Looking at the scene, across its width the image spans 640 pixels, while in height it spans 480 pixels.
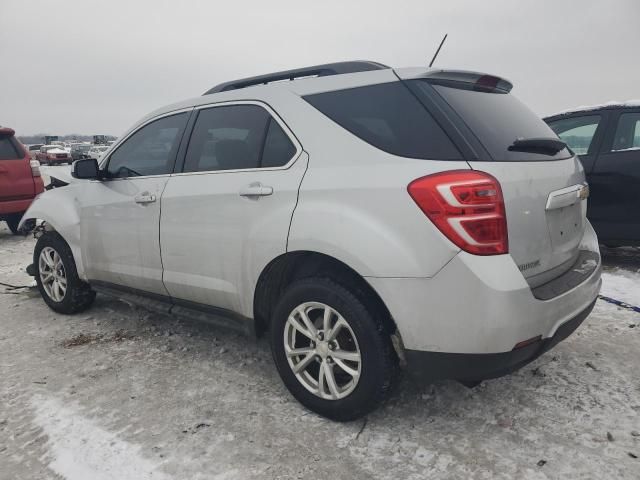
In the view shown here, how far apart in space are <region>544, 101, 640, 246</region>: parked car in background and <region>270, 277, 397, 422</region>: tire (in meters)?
3.95

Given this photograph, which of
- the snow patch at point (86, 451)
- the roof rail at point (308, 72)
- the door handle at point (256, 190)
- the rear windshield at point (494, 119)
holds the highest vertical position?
the roof rail at point (308, 72)

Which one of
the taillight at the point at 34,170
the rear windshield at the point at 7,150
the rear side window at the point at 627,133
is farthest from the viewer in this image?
the taillight at the point at 34,170

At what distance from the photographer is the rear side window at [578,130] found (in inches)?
210

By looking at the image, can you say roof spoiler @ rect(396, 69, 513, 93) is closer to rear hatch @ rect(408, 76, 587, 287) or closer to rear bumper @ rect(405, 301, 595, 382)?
rear hatch @ rect(408, 76, 587, 287)

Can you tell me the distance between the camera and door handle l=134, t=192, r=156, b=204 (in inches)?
129

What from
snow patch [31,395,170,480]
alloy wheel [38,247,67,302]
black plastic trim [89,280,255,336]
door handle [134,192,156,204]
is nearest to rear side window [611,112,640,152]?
black plastic trim [89,280,255,336]

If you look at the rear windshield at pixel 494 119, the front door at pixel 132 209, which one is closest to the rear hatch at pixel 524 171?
the rear windshield at pixel 494 119

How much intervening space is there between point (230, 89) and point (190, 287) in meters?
1.39

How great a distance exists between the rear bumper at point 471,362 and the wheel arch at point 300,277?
196mm

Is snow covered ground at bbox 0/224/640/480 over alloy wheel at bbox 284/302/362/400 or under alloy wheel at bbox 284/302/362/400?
under

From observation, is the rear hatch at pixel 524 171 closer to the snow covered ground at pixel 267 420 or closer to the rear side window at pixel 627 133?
the snow covered ground at pixel 267 420

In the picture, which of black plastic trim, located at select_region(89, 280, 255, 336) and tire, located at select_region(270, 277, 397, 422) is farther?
black plastic trim, located at select_region(89, 280, 255, 336)

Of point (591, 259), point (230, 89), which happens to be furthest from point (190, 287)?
point (591, 259)

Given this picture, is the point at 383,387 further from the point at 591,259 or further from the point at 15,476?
the point at 15,476
